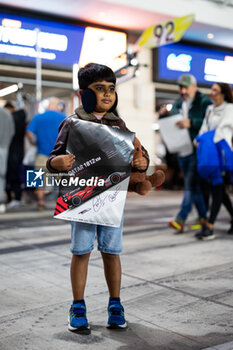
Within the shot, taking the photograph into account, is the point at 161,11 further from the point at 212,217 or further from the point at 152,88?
the point at 212,217

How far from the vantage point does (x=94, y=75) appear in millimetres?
2494

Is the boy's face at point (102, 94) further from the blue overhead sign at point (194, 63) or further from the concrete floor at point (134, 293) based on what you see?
the blue overhead sign at point (194, 63)

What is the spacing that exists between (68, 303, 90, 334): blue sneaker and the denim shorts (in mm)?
320

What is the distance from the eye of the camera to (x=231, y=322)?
2.65 m

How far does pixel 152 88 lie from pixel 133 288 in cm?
1057

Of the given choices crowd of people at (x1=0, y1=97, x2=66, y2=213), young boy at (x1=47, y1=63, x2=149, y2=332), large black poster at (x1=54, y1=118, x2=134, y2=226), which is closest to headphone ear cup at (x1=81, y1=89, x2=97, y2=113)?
young boy at (x1=47, y1=63, x2=149, y2=332)

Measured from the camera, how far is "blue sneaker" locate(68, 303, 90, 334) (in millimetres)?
2486

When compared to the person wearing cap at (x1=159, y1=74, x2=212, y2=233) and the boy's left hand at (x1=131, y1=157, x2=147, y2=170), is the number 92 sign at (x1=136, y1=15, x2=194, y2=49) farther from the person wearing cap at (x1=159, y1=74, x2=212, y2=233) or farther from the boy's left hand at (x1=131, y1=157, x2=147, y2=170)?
the boy's left hand at (x1=131, y1=157, x2=147, y2=170)

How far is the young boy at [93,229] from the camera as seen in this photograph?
2482 mm

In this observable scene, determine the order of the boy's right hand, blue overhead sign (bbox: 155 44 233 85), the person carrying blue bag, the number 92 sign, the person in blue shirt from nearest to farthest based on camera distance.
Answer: the boy's right hand
the person carrying blue bag
the person in blue shirt
the number 92 sign
blue overhead sign (bbox: 155 44 233 85)

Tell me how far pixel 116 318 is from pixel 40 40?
925cm

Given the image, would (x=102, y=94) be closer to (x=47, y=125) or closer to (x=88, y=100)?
(x=88, y=100)

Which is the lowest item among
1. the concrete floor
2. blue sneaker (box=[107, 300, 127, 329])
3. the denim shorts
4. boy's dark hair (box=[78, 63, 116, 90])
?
the concrete floor

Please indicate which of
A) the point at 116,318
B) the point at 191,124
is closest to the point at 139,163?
the point at 116,318
